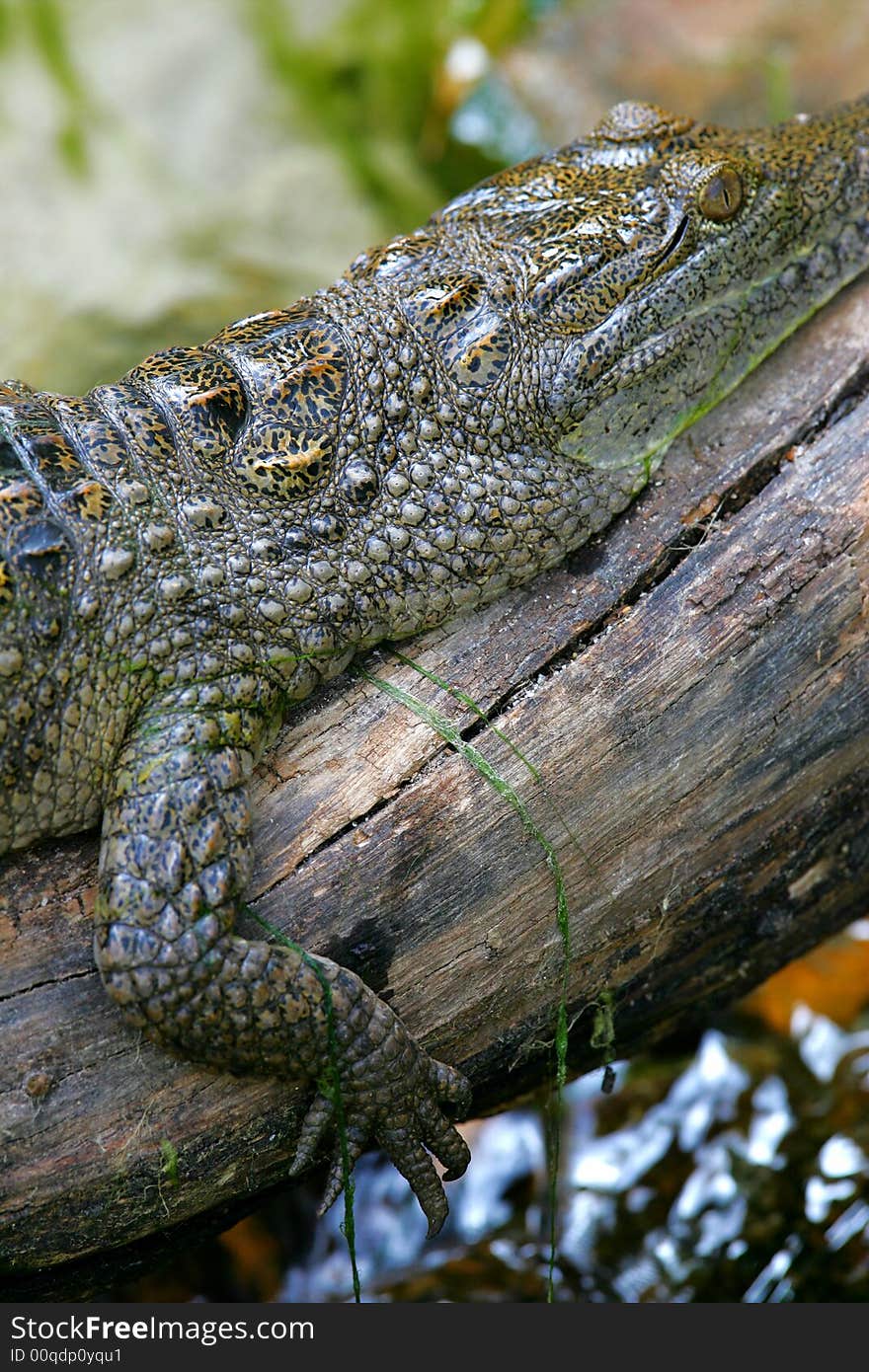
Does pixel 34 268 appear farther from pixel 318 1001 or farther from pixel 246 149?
pixel 318 1001

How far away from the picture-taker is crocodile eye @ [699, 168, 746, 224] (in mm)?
3408

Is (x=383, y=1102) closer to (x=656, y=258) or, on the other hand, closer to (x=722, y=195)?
(x=656, y=258)

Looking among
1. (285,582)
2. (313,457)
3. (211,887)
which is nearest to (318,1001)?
(211,887)

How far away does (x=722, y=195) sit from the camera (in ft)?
11.2

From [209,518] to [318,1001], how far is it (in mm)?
1191

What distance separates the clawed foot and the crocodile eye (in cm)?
231

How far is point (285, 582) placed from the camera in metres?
3.04

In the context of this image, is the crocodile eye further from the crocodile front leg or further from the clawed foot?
the clawed foot

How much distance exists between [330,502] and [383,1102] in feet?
4.87

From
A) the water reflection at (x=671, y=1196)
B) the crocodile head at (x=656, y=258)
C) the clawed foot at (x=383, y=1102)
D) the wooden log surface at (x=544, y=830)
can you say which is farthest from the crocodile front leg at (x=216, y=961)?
the water reflection at (x=671, y=1196)

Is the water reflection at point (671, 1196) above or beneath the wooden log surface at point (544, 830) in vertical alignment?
beneath

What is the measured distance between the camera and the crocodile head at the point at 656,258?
10.9 feet

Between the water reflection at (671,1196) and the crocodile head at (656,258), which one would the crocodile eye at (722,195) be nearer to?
the crocodile head at (656,258)

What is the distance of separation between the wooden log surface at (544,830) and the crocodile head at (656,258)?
0.21 m
